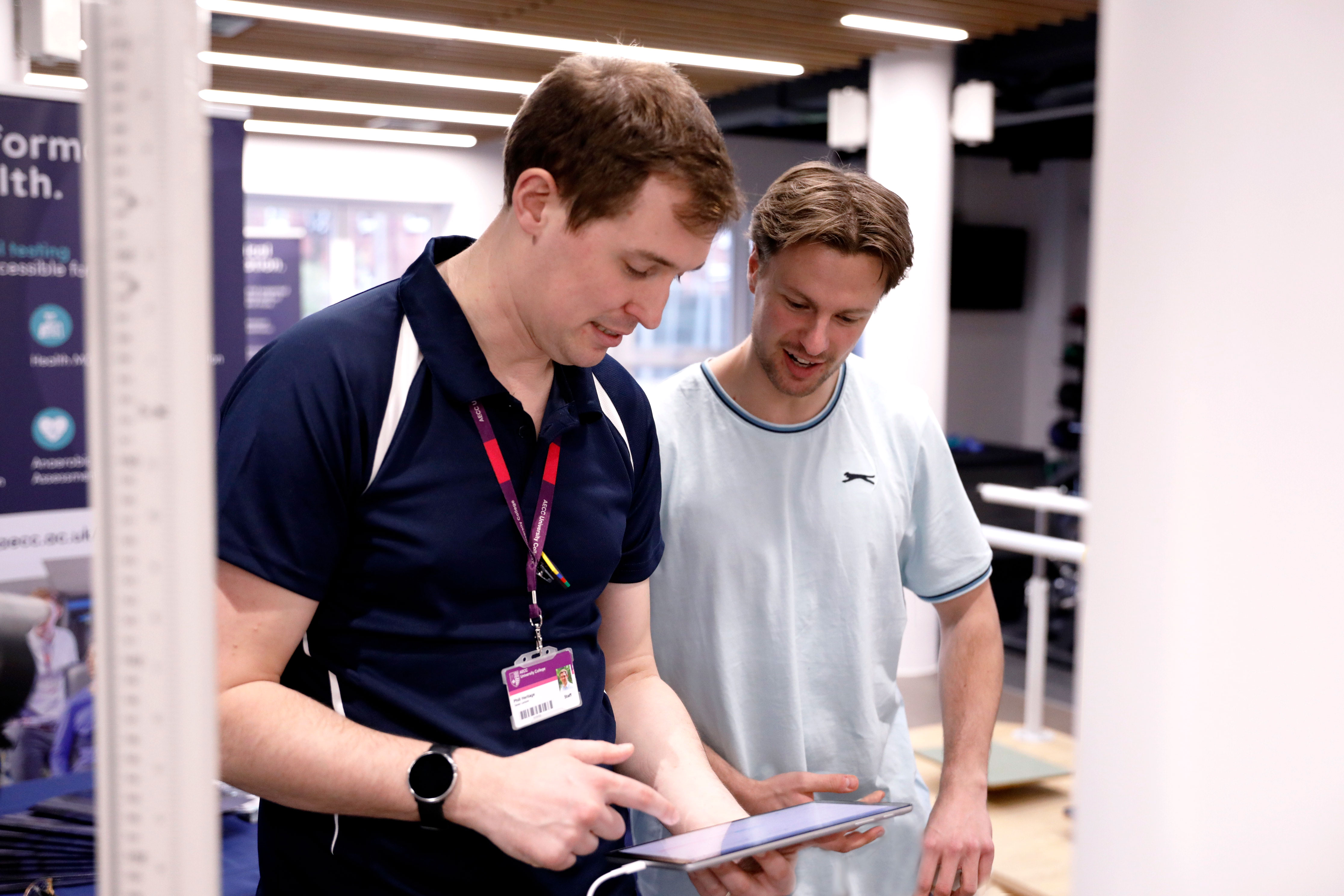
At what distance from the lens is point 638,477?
148cm

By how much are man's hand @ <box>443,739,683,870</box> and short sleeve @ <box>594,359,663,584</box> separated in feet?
1.15

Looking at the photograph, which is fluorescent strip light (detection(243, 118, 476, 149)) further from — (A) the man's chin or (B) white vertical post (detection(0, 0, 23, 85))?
(A) the man's chin

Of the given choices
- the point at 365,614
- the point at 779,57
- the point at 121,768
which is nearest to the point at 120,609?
the point at 121,768

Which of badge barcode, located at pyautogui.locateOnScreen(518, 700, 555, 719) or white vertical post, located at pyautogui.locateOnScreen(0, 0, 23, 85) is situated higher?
white vertical post, located at pyautogui.locateOnScreen(0, 0, 23, 85)

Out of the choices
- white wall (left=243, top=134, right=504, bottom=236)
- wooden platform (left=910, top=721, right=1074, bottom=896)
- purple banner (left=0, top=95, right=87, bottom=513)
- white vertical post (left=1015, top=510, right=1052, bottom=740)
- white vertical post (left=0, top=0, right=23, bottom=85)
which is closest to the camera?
purple banner (left=0, top=95, right=87, bottom=513)

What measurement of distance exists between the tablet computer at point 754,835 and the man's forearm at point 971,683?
397 mm

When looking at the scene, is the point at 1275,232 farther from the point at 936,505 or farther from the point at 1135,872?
the point at 936,505

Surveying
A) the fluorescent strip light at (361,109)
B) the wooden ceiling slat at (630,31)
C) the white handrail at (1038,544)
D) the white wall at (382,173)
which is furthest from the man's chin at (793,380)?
the white wall at (382,173)

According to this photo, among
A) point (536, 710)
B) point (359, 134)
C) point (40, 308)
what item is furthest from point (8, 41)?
point (359, 134)

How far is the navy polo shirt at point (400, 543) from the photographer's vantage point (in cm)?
114

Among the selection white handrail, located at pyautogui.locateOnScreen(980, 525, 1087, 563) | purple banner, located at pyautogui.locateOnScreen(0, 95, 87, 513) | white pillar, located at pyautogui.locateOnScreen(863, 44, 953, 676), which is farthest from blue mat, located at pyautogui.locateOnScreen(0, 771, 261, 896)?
white pillar, located at pyautogui.locateOnScreen(863, 44, 953, 676)

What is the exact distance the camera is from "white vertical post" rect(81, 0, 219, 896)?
2.21 feet

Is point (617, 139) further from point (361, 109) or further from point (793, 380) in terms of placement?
point (361, 109)

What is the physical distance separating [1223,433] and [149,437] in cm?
64
